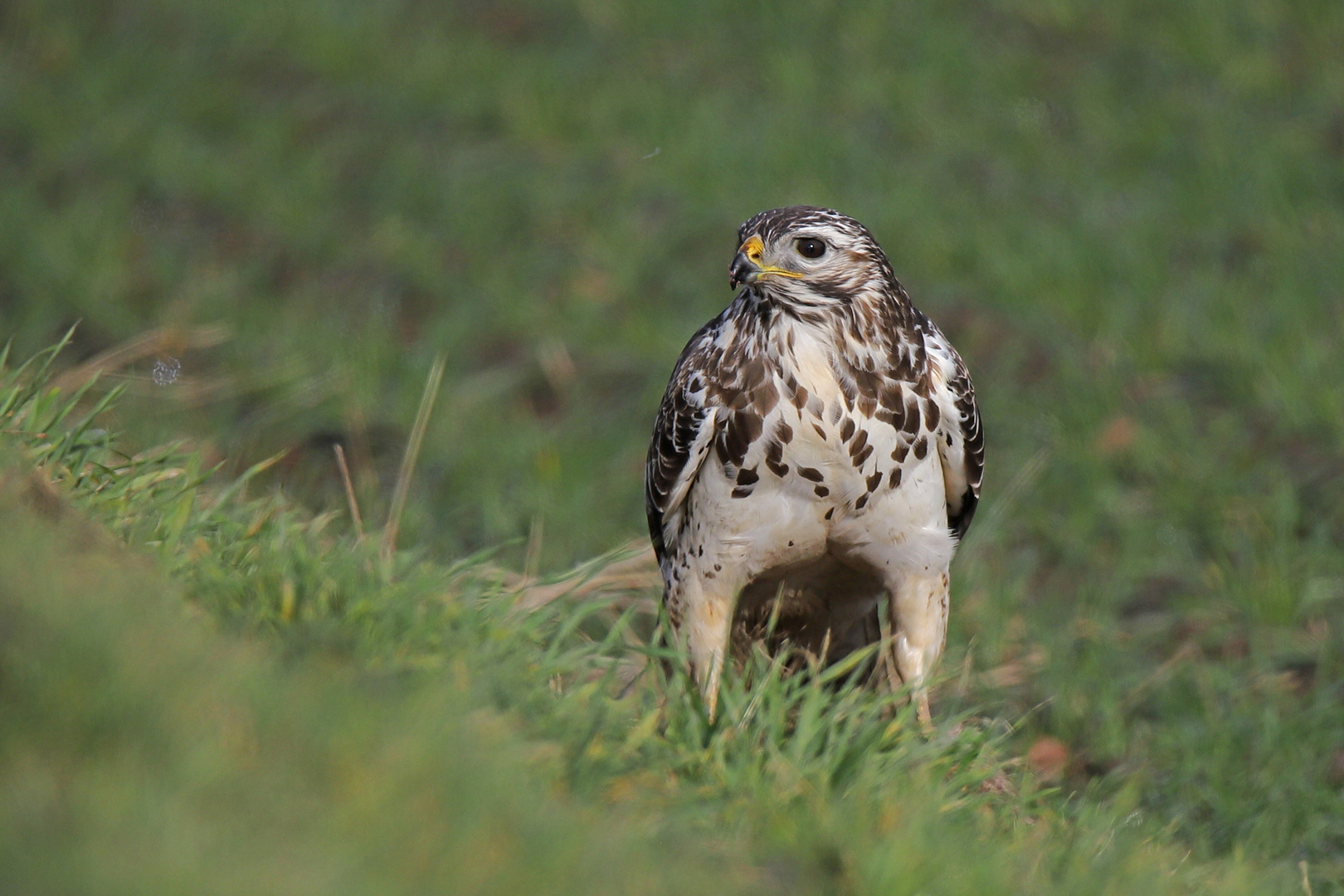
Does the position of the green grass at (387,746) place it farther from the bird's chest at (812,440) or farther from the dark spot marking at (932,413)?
the dark spot marking at (932,413)

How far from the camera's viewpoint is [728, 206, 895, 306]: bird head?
354cm

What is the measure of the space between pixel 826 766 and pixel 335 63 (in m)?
7.56

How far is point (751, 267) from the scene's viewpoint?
353 centimetres

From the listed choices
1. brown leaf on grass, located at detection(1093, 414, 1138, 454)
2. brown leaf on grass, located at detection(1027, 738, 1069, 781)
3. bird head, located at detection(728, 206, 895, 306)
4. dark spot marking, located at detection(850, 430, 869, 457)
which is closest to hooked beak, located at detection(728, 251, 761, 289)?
bird head, located at detection(728, 206, 895, 306)

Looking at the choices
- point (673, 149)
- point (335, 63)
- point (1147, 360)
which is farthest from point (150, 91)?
point (1147, 360)

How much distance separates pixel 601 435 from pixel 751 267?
311cm

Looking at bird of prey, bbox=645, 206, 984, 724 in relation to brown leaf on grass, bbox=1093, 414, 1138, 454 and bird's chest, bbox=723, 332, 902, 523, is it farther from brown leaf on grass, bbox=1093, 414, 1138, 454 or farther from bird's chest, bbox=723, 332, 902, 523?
brown leaf on grass, bbox=1093, 414, 1138, 454

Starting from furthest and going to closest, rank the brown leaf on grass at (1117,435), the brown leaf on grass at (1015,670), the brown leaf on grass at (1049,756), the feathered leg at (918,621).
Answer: the brown leaf on grass at (1117,435) < the brown leaf on grass at (1015,670) < the brown leaf on grass at (1049,756) < the feathered leg at (918,621)

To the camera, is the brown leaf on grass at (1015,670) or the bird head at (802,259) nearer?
the bird head at (802,259)

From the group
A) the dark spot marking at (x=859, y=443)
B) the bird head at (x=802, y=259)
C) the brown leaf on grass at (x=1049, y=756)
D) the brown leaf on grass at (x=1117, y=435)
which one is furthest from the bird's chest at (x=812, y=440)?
the brown leaf on grass at (x=1117, y=435)

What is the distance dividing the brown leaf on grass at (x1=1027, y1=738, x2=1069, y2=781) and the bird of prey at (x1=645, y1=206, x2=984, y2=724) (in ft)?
3.06

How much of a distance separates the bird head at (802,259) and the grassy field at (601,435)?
2.67ft

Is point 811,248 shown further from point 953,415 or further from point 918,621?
point 918,621

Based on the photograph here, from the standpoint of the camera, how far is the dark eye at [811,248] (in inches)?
140
